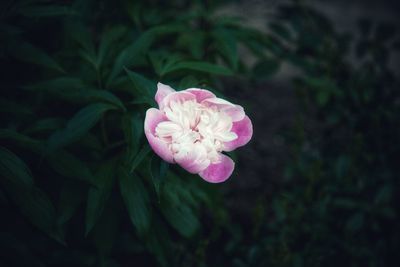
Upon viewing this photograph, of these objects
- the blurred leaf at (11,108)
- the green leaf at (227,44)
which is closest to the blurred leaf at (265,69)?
the green leaf at (227,44)

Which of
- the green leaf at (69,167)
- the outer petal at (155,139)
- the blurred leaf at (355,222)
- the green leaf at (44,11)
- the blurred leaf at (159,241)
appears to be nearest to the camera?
the outer petal at (155,139)

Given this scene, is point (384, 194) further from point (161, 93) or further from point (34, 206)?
point (34, 206)

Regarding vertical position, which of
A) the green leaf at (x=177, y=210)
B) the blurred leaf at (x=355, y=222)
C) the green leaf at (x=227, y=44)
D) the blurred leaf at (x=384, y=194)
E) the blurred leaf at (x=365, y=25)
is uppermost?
the blurred leaf at (x=365, y=25)

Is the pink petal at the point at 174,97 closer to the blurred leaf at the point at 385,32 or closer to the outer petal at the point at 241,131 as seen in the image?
the outer petal at the point at 241,131

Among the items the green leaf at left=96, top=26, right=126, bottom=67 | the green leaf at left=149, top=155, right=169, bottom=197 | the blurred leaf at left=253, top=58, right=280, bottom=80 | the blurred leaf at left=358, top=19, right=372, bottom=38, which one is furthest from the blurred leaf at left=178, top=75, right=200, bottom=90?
the blurred leaf at left=358, top=19, right=372, bottom=38

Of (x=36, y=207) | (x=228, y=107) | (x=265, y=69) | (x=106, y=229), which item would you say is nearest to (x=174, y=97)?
(x=228, y=107)

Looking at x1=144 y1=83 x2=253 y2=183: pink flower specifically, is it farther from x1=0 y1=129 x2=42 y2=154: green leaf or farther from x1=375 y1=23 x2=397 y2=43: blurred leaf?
x1=375 y1=23 x2=397 y2=43: blurred leaf

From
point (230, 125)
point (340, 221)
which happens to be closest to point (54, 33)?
point (230, 125)
